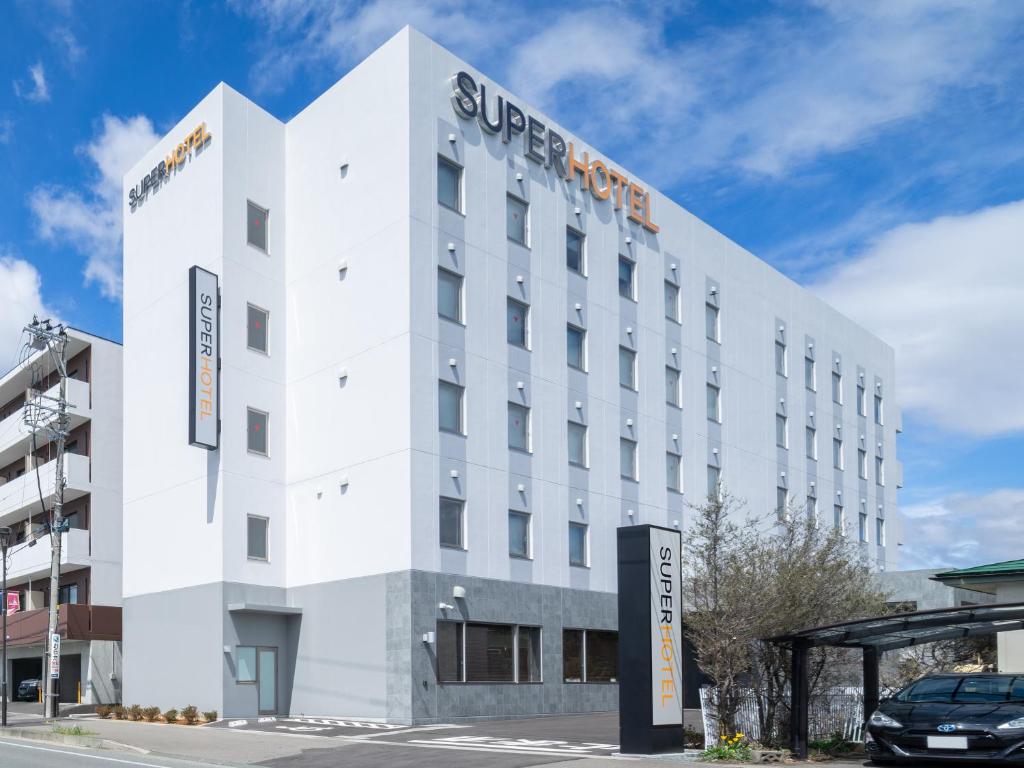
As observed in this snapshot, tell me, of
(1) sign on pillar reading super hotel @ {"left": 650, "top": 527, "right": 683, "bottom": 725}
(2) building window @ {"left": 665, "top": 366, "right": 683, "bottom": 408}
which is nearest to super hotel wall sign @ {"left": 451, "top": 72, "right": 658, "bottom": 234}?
(2) building window @ {"left": 665, "top": 366, "right": 683, "bottom": 408}

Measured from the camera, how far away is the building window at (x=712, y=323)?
142 feet

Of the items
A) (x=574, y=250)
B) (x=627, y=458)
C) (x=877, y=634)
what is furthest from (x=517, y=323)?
(x=877, y=634)

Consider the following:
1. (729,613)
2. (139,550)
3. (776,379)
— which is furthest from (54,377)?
(729,613)

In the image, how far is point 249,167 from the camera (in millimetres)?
33969

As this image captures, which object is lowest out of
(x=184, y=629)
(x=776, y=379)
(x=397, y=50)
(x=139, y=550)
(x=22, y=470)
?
(x=184, y=629)

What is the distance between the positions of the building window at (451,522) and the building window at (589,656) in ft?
17.0

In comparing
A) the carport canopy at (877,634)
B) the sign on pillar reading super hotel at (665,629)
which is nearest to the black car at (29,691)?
the sign on pillar reading super hotel at (665,629)

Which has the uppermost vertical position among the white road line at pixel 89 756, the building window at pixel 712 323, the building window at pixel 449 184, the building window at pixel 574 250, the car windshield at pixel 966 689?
the building window at pixel 449 184

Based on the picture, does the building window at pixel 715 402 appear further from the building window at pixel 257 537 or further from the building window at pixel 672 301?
the building window at pixel 257 537

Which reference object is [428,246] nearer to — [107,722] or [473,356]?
[473,356]

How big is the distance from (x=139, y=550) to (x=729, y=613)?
2265 centimetres

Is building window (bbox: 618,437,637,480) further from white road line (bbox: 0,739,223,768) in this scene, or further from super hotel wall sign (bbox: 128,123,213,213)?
white road line (bbox: 0,739,223,768)

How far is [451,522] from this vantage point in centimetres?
3086

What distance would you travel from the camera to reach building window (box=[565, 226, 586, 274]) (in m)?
36.3
